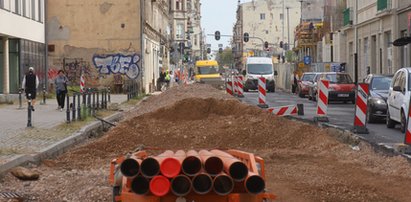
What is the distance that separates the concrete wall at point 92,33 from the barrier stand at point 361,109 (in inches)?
1248

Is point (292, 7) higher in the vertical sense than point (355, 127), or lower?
higher

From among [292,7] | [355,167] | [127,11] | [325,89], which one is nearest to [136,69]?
[127,11]

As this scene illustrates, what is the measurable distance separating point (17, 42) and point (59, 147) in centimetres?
2499

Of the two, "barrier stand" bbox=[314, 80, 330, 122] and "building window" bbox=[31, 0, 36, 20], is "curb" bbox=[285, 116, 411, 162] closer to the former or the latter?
"barrier stand" bbox=[314, 80, 330, 122]

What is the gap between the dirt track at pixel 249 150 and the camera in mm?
9195

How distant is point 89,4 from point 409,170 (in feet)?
130

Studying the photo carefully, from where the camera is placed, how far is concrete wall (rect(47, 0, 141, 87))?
4756cm

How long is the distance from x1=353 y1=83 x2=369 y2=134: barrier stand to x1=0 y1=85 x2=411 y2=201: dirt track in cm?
154

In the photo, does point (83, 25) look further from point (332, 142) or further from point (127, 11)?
point (332, 142)

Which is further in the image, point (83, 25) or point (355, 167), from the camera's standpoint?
point (83, 25)

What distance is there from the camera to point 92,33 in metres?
48.1

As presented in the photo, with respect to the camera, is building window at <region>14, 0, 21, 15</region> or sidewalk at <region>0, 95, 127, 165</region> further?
building window at <region>14, 0, 21, 15</region>

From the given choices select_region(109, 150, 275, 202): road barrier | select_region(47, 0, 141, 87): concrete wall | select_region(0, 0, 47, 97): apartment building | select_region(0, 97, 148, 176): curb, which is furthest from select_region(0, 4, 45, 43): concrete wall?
select_region(109, 150, 275, 202): road barrier

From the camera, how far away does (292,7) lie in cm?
14612
